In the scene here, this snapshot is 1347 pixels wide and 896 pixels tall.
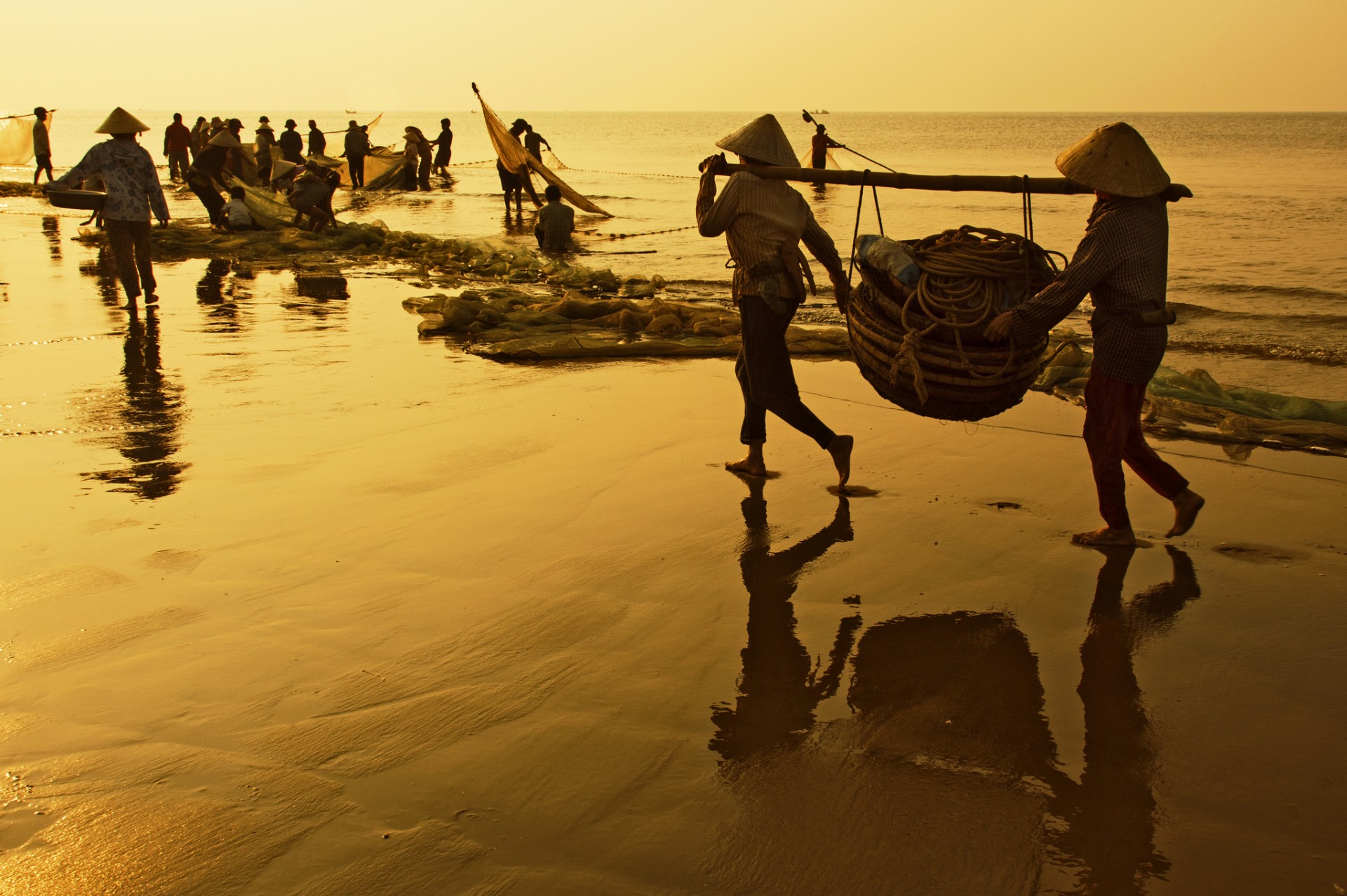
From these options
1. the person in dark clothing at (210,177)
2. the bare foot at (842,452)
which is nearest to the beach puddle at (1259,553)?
the bare foot at (842,452)

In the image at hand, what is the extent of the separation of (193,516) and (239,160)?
19.5m

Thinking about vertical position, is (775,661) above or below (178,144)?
below

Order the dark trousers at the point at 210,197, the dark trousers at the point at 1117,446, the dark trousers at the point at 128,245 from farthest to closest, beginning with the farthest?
the dark trousers at the point at 210,197, the dark trousers at the point at 128,245, the dark trousers at the point at 1117,446

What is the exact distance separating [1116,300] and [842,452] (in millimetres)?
1277

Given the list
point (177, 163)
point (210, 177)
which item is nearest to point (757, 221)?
point (210, 177)

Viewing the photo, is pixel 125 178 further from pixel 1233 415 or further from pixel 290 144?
pixel 290 144

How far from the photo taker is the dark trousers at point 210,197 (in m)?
14.6

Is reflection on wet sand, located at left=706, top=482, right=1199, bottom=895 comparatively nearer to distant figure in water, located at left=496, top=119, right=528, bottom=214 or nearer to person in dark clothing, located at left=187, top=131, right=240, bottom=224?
person in dark clothing, located at left=187, top=131, right=240, bottom=224

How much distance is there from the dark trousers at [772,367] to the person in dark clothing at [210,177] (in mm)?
12243

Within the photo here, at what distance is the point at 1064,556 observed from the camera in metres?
3.78

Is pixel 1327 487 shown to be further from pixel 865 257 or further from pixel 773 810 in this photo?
pixel 773 810

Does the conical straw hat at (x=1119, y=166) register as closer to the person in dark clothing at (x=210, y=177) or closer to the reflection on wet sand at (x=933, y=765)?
the reflection on wet sand at (x=933, y=765)

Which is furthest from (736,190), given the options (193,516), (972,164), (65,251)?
(972,164)

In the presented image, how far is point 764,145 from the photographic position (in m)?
4.21
